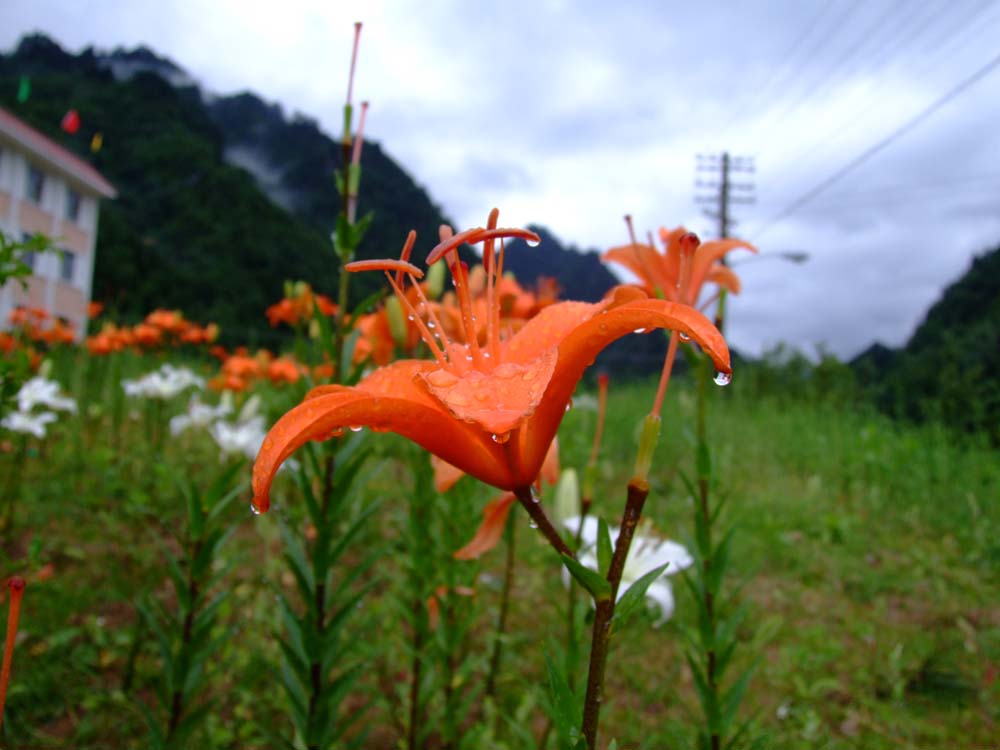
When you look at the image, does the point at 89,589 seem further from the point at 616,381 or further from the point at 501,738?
the point at 616,381

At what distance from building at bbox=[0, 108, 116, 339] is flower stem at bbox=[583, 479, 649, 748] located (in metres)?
15.1

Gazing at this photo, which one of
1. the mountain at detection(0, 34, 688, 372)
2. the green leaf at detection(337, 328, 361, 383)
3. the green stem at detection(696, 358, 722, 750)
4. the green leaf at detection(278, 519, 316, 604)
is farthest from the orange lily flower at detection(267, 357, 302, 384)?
the green stem at detection(696, 358, 722, 750)

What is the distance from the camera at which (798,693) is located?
1850mm

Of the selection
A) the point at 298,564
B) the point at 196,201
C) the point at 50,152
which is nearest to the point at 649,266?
the point at 298,564

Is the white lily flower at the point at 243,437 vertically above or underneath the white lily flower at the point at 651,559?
above

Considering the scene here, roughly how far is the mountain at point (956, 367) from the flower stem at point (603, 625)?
5.17 m

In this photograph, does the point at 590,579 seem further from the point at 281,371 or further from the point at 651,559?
the point at 281,371

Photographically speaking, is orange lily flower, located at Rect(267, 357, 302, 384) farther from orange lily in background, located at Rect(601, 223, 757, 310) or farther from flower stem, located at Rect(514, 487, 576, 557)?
flower stem, located at Rect(514, 487, 576, 557)

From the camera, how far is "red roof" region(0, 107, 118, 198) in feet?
45.0

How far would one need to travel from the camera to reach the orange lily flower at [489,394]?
46 centimetres

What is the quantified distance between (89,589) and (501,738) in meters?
1.36

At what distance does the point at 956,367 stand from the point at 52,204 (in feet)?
59.4

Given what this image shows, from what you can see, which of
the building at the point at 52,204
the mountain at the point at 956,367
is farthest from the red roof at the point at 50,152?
the mountain at the point at 956,367

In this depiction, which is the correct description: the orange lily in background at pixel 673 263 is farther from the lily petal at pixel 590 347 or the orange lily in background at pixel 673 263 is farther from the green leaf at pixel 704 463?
the lily petal at pixel 590 347
